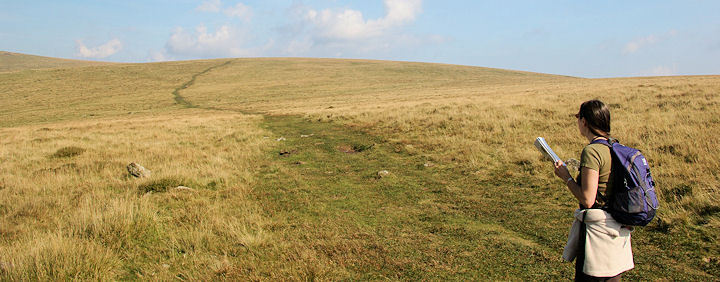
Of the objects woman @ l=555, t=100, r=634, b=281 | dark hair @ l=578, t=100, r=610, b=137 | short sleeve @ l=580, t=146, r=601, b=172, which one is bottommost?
woman @ l=555, t=100, r=634, b=281

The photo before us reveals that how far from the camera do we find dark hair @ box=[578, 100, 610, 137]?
2734mm

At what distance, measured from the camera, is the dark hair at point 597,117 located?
273 centimetres

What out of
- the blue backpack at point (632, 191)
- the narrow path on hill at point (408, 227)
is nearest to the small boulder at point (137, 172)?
the narrow path on hill at point (408, 227)

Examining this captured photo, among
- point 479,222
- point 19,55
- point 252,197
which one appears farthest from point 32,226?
point 19,55

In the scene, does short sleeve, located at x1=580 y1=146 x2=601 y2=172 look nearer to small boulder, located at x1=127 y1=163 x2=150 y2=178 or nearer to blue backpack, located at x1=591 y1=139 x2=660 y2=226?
blue backpack, located at x1=591 y1=139 x2=660 y2=226

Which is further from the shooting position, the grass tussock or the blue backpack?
the grass tussock

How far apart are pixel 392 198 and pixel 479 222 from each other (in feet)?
6.45

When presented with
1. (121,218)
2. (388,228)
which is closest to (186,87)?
(121,218)

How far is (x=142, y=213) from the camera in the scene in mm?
5988

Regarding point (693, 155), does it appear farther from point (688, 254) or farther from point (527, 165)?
point (688, 254)

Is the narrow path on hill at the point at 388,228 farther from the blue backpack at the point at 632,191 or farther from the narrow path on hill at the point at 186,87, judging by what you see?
the narrow path on hill at the point at 186,87

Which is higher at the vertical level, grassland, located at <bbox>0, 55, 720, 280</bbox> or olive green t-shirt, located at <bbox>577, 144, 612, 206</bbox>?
olive green t-shirt, located at <bbox>577, 144, 612, 206</bbox>

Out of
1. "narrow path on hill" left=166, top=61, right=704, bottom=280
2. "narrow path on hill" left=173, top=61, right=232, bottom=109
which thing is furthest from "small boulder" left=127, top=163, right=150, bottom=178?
"narrow path on hill" left=173, top=61, right=232, bottom=109

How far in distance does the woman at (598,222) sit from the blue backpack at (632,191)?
0.08m
